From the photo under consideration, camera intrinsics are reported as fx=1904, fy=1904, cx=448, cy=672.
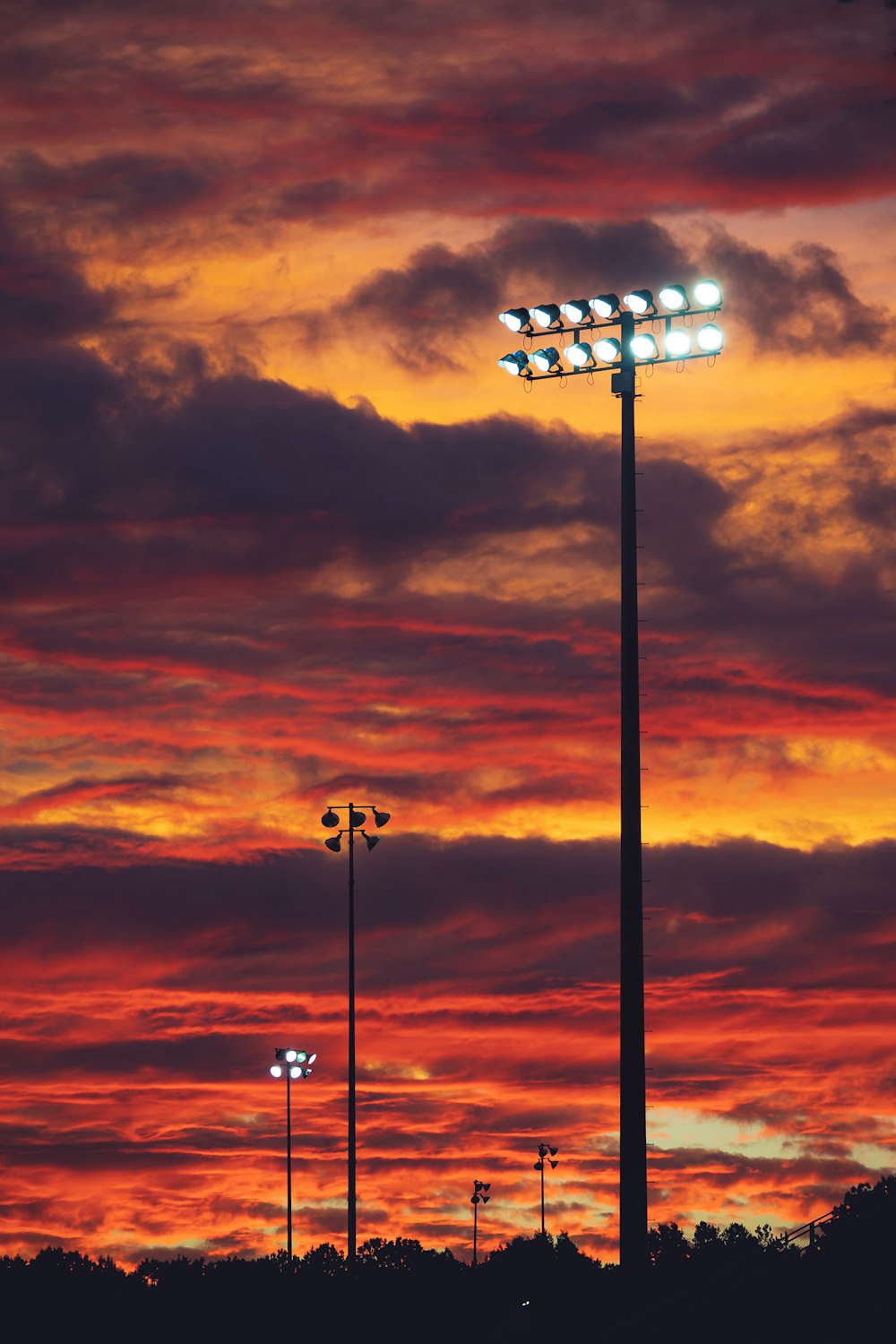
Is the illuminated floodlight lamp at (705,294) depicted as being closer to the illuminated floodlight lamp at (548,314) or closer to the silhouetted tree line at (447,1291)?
the illuminated floodlight lamp at (548,314)

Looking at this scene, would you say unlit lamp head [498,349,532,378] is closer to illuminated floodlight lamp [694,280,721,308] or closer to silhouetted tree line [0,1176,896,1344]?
illuminated floodlight lamp [694,280,721,308]

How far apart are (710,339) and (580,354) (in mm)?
1827

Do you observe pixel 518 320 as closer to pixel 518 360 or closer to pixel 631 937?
pixel 518 360

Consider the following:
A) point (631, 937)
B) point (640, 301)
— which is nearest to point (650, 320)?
point (640, 301)

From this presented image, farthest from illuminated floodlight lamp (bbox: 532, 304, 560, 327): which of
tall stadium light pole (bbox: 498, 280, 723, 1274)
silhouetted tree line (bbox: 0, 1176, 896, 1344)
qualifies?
silhouetted tree line (bbox: 0, 1176, 896, 1344)

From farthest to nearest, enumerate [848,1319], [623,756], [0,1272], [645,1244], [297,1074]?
[0,1272] < [297,1074] < [848,1319] < [623,756] < [645,1244]

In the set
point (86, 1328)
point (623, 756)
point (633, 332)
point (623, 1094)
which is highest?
point (633, 332)

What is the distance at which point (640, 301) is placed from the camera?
26.2 metres

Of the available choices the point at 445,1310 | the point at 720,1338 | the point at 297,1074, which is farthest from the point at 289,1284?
the point at 720,1338

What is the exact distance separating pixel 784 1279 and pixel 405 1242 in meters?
106

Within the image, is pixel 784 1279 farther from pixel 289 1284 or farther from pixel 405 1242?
pixel 405 1242

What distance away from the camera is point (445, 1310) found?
11356 centimetres

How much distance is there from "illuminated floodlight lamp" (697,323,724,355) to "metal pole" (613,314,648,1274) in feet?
7.40

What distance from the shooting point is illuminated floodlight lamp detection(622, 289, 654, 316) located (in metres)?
26.2
